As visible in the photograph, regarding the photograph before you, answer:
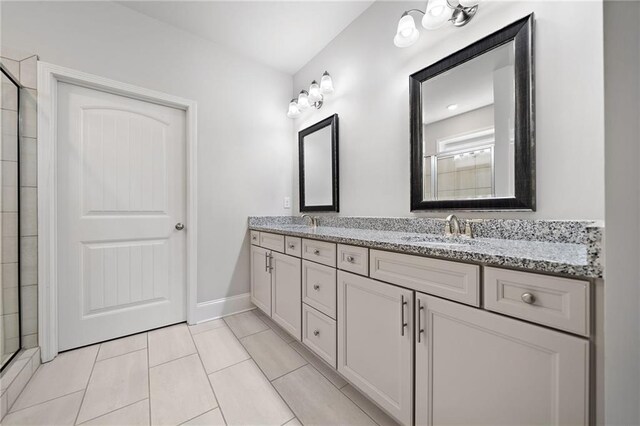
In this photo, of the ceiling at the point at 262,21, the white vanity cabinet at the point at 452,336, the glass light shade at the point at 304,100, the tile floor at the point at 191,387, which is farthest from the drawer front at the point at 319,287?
the ceiling at the point at 262,21

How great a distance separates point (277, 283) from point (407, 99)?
157 centimetres

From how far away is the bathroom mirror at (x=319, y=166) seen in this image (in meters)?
2.13

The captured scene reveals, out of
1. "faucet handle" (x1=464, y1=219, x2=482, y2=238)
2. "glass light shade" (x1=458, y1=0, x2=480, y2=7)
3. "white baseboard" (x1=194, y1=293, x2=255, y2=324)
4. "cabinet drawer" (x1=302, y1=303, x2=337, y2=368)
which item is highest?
"glass light shade" (x1=458, y1=0, x2=480, y2=7)

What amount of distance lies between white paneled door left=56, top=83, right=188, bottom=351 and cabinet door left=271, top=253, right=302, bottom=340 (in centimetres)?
86

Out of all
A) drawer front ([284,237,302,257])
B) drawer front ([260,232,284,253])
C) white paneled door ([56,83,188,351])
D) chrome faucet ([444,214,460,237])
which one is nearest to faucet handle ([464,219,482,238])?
chrome faucet ([444,214,460,237])

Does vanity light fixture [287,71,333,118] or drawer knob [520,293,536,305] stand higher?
vanity light fixture [287,71,333,118]

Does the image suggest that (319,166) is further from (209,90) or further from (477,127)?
(477,127)

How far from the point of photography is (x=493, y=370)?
761 millimetres

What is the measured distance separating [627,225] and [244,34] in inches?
101

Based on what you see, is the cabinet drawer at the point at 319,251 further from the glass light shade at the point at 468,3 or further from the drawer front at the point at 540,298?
the glass light shade at the point at 468,3

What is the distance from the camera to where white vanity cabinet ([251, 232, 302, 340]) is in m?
1.66

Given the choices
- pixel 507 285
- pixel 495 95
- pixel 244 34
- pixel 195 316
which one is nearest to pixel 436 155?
pixel 495 95

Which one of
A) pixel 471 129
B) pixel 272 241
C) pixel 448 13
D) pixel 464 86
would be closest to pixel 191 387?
pixel 272 241

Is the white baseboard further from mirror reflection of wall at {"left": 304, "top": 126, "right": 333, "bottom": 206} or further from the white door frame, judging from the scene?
mirror reflection of wall at {"left": 304, "top": 126, "right": 333, "bottom": 206}
